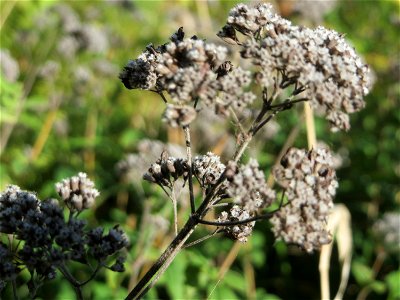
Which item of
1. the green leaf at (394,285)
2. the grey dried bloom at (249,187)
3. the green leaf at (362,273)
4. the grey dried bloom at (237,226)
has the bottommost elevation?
the grey dried bloom at (249,187)

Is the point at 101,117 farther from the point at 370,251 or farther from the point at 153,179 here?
the point at 153,179

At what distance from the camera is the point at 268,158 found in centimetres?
704

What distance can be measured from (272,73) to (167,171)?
766 millimetres

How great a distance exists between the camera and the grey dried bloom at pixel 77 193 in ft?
8.69

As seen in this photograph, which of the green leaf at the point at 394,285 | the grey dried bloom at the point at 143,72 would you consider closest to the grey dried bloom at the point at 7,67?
the grey dried bloom at the point at 143,72

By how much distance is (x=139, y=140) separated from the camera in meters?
6.94

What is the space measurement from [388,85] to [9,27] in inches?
222

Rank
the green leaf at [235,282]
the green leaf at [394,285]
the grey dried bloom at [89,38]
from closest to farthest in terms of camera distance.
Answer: the green leaf at [235,282] < the green leaf at [394,285] < the grey dried bloom at [89,38]

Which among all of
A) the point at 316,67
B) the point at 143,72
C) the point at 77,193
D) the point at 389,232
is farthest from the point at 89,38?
the point at 316,67

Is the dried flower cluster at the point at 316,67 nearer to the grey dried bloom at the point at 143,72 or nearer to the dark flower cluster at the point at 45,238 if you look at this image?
the grey dried bloom at the point at 143,72

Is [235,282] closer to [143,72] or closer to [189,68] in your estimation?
[143,72]

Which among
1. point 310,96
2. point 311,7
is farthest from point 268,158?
point 310,96

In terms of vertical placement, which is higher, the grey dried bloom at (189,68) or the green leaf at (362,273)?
the green leaf at (362,273)

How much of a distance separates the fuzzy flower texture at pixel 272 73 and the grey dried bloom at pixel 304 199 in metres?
0.19
